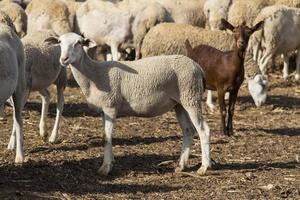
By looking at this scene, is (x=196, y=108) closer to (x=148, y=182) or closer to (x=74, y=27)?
(x=148, y=182)

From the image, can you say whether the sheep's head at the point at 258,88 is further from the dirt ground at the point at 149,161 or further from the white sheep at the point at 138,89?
the white sheep at the point at 138,89

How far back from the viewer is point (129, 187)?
9.04m

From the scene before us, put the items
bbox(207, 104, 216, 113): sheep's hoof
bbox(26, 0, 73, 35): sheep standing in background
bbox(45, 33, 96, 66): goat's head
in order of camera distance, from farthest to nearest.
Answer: bbox(26, 0, 73, 35): sheep standing in background → bbox(207, 104, 216, 113): sheep's hoof → bbox(45, 33, 96, 66): goat's head

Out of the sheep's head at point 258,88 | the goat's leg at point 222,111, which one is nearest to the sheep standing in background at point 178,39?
the sheep's head at point 258,88

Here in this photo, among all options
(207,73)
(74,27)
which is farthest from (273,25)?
(207,73)

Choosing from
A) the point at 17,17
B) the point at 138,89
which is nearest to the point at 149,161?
the point at 138,89

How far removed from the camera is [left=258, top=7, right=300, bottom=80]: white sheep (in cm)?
1881

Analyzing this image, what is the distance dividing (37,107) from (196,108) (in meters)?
5.69

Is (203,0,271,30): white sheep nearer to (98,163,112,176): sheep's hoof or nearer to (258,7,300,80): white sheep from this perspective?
(258,7,300,80): white sheep

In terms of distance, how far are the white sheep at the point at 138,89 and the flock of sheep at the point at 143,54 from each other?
0.5 inches

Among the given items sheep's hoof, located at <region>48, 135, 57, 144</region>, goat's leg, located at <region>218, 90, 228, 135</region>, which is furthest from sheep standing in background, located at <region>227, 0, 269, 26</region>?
sheep's hoof, located at <region>48, 135, 57, 144</region>

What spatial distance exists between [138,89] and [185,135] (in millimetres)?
839

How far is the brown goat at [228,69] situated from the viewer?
12539 mm

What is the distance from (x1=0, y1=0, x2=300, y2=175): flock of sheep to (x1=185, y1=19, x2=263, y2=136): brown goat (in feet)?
0.05
